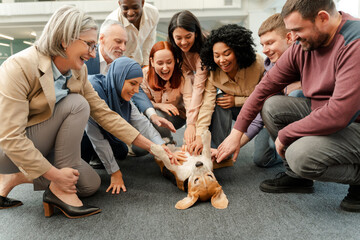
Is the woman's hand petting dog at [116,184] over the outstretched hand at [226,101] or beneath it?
beneath

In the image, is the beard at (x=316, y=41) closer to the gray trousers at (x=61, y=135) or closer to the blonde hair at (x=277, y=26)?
the blonde hair at (x=277, y=26)

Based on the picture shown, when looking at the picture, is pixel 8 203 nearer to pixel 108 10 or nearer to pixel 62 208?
pixel 62 208

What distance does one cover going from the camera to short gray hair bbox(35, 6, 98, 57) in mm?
1116

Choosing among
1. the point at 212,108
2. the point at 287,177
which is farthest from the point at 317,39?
the point at 212,108

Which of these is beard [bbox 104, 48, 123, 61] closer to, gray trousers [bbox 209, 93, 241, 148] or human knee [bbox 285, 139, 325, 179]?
gray trousers [bbox 209, 93, 241, 148]

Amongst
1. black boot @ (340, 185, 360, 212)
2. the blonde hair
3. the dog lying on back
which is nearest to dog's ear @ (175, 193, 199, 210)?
the dog lying on back

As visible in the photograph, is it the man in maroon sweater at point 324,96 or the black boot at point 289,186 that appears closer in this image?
the man in maroon sweater at point 324,96

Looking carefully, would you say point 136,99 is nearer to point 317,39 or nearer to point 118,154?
→ point 118,154

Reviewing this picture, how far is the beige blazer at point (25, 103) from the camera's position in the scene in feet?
3.43

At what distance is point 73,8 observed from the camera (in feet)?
3.81

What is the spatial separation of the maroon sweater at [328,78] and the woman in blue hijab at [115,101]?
79cm

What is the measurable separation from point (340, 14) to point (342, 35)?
0.40 ft

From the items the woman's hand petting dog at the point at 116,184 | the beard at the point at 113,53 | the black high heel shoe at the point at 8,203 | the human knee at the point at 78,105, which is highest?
the beard at the point at 113,53

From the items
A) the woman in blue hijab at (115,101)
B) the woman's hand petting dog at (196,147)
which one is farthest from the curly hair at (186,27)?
the woman's hand petting dog at (196,147)
